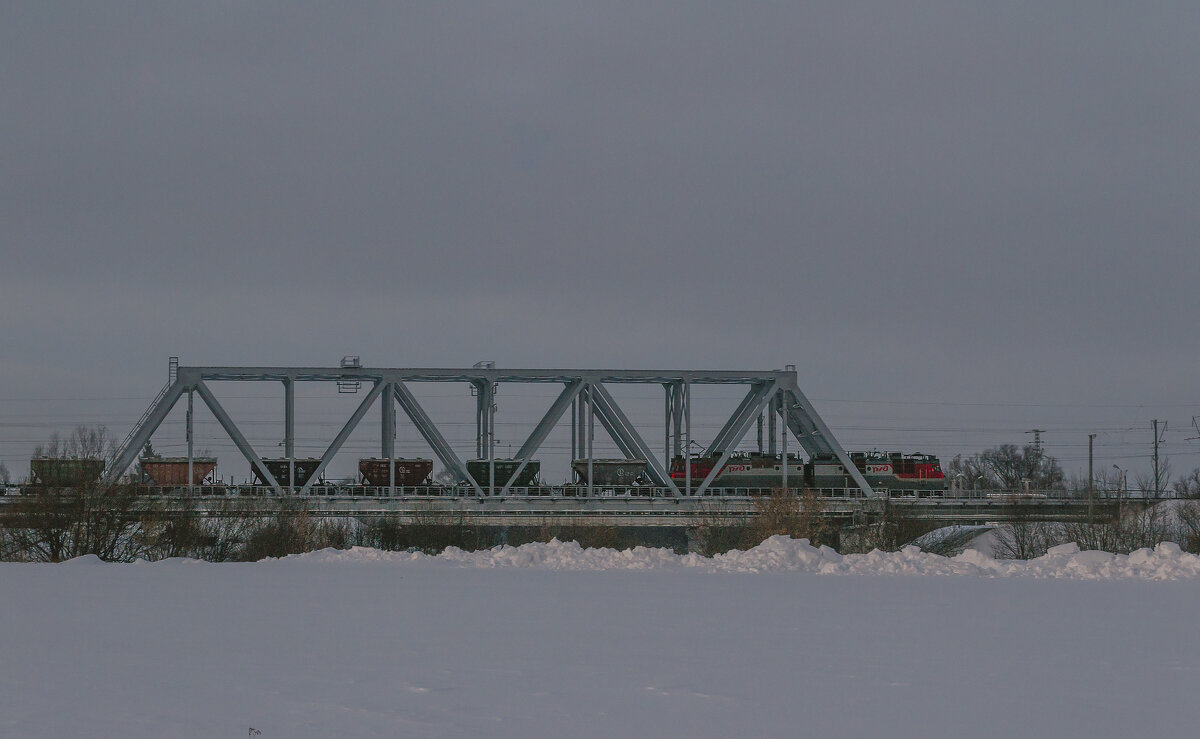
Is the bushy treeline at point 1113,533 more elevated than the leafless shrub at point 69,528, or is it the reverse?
the leafless shrub at point 69,528

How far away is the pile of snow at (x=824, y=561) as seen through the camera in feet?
101

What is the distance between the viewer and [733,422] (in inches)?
3684

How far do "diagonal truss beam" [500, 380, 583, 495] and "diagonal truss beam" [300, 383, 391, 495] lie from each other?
11.9 metres

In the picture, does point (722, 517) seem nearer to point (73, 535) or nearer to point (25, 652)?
point (73, 535)

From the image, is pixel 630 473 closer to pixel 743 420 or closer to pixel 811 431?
pixel 743 420

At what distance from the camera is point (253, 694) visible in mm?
13625

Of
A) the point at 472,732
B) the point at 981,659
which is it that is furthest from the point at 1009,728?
the point at 472,732

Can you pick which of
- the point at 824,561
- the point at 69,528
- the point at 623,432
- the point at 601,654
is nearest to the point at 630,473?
the point at 623,432

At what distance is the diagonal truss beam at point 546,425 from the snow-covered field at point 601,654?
5460 cm

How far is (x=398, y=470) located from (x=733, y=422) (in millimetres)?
27507

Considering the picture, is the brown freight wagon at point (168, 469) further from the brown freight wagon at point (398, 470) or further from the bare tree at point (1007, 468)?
the bare tree at point (1007, 468)

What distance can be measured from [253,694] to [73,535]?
3404 cm

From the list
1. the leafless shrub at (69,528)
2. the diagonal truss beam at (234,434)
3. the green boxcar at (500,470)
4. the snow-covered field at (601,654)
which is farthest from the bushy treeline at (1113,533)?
the diagonal truss beam at (234,434)

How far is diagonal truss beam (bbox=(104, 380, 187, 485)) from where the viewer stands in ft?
269
